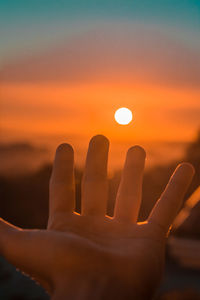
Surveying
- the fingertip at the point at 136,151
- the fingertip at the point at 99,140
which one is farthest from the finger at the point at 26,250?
the fingertip at the point at 136,151

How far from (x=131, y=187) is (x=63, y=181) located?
37 cm

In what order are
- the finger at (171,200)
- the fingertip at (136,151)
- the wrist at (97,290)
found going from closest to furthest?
the wrist at (97,290), the finger at (171,200), the fingertip at (136,151)

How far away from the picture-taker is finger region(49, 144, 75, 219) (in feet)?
6.25

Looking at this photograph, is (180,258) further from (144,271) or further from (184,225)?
(144,271)

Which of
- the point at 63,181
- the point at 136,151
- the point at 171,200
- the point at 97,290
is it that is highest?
the point at 136,151

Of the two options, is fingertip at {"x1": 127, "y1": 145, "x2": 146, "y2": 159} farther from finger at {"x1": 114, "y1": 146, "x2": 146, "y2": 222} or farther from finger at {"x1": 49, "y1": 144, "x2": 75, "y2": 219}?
finger at {"x1": 49, "y1": 144, "x2": 75, "y2": 219}

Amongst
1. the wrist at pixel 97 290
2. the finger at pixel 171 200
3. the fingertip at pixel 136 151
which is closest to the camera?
the wrist at pixel 97 290

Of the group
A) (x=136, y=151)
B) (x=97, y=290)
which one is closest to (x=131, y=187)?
(x=136, y=151)

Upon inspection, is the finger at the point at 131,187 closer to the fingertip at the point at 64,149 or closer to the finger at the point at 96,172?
the finger at the point at 96,172

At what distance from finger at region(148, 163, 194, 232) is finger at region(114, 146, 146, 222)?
0.34 feet

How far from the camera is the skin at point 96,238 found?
164 cm

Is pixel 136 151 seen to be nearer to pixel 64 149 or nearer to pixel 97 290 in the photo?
pixel 64 149

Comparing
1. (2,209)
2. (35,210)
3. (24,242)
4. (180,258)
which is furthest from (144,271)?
(2,209)

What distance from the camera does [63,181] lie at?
1.93m
